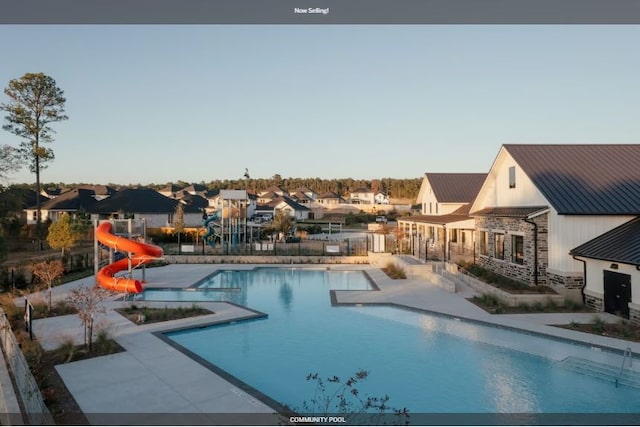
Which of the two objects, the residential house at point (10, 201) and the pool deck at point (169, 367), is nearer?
the pool deck at point (169, 367)

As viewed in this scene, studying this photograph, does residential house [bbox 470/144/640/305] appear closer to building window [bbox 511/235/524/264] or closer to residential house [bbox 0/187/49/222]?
building window [bbox 511/235/524/264]

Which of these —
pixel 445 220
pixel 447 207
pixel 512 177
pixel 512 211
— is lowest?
pixel 445 220

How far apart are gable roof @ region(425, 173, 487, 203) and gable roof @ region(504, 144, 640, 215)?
1183 cm

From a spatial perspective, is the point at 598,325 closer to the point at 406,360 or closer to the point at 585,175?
the point at 406,360

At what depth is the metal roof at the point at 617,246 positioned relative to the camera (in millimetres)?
11969

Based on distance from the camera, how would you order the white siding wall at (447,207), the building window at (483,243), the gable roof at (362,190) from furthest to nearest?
the gable roof at (362,190) → the white siding wall at (447,207) → the building window at (483,243)

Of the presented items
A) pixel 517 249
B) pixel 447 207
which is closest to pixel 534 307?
pixel 517 249

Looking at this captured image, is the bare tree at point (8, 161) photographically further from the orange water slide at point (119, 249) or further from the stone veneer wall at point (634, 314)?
the stone veneer wall at point (634, 314)

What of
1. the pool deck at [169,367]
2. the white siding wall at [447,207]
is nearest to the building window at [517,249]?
the pool deck at [169,367]

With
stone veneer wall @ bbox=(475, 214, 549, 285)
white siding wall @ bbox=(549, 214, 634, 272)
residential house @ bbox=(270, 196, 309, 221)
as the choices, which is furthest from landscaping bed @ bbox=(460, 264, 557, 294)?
residential house @ bbox=(270, 196, 309, 221)

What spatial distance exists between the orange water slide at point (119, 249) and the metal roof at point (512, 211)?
50.2ft

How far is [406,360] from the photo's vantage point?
31.4 ft

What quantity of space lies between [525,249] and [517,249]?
935 millimetres
